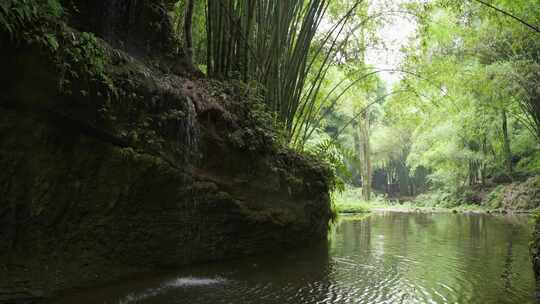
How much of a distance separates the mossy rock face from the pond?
260 mm

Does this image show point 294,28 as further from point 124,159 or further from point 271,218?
point 124,159

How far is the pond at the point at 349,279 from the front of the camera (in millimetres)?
2639

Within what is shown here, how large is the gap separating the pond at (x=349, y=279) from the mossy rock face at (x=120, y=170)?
260mm

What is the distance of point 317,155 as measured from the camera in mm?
5730

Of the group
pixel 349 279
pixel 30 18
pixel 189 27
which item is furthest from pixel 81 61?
pixel 349 279

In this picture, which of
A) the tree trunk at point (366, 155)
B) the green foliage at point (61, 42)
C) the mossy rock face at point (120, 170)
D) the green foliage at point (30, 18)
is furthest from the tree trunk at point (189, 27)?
the tree trunk at point (366, 155)

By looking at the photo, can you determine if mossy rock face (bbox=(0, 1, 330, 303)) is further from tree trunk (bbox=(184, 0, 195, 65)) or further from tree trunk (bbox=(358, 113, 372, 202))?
tree trunk (bbox=(358, 113, 372, 202))

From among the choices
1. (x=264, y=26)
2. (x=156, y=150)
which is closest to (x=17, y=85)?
(x=156, y=150)

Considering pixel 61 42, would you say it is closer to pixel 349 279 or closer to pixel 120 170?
pixel 120 170

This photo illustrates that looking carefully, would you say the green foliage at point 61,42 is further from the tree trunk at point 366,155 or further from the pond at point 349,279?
the tree trunk at point 366,155

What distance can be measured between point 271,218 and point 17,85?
2.65 meters

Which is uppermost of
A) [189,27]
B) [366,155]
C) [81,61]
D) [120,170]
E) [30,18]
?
[189,27]

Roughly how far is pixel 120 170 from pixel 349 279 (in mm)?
2060

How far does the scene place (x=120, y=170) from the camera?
9.61 feet
